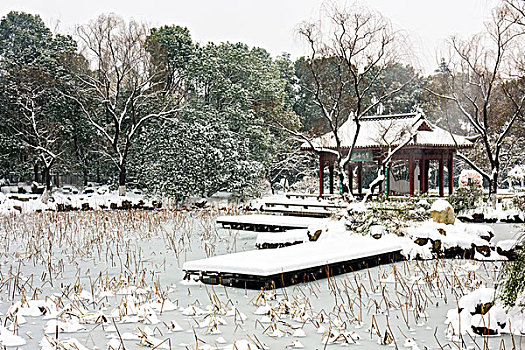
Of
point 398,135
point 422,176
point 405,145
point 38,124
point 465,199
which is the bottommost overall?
point 465,199

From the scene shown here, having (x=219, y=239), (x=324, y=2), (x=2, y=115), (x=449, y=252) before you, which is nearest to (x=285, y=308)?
(x=449, y=252)

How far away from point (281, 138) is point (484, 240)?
1935 centimetres

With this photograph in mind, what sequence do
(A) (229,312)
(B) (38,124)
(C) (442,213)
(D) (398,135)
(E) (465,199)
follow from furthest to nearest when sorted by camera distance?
1. (B) (38,124)
2. (D) (398,135)
3. (E) (465,199)
4. (C) (442,213)
5. (A) (229,312)

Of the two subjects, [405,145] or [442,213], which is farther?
[405,145]

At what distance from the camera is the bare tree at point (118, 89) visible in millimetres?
23922

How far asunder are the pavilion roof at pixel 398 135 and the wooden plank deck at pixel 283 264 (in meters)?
9.75

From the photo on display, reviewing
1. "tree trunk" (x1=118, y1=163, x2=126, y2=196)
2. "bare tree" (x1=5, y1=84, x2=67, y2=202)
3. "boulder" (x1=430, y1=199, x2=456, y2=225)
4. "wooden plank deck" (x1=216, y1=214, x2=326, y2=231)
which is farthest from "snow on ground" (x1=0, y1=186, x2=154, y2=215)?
"boulder" (x1=430, y1=199, x2=456, y2=225)

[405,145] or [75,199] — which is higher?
[405,145]

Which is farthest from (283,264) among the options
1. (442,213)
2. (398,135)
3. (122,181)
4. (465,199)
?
(122,181)

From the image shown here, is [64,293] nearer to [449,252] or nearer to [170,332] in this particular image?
[170,332]

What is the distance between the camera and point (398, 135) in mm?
18328

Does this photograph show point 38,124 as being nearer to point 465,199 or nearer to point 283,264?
point 465,199

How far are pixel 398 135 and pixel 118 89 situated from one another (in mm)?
11657

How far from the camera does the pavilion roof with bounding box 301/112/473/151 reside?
18.8 m
